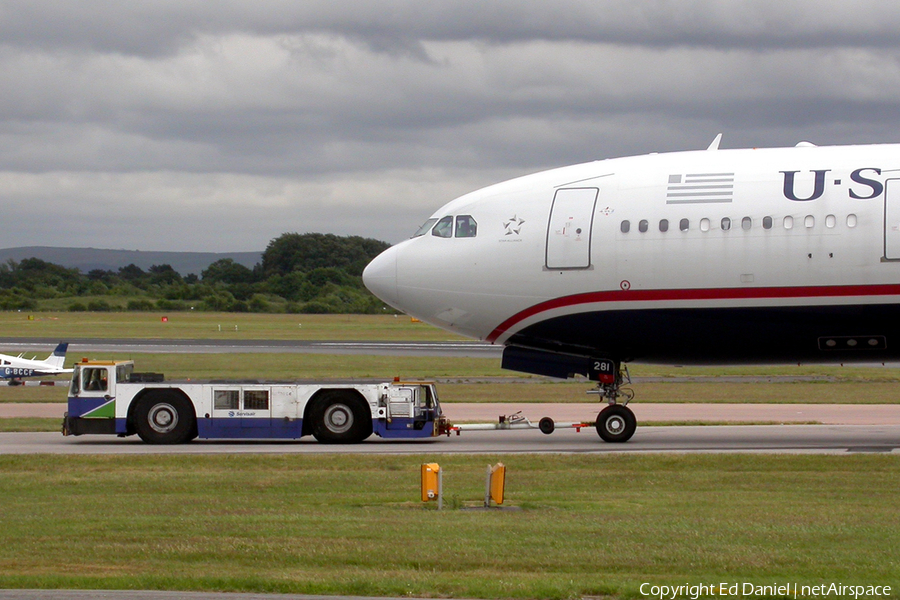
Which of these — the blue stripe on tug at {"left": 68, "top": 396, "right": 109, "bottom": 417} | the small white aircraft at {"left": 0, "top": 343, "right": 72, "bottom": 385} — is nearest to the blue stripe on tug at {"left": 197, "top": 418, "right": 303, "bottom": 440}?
the blue stripe on tug at {"left": 68, "top": 396, "right": 109, "bottom": 417}

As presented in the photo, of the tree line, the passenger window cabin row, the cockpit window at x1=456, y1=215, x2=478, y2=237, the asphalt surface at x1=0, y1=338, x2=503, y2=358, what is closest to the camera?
the passenger window cabin row

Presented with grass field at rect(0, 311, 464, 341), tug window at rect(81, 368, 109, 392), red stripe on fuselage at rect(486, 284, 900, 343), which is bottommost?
tug window at rect(81, 368, 109, 392)

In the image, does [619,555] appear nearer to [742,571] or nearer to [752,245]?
[742,571]

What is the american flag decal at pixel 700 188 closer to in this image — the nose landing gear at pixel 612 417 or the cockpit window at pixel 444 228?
the nose landing gear at pixel 612 417

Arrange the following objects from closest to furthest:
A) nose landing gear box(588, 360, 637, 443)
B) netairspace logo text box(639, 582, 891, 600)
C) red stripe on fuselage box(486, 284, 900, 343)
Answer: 1. netairspace logo text box(639, 582, 891, 600)
2. red stripe on fuselage box(486, 284, 900, 343)
3. nose landing gear box(588, 360, 637, 443)

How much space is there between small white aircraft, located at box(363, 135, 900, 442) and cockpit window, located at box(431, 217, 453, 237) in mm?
34

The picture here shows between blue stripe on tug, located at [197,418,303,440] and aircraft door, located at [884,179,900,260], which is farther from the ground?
aircraft door, located at [884,179,900,260]

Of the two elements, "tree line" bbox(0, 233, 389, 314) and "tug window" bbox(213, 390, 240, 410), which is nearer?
"tug window" bbox(213, 390, 240, 410)

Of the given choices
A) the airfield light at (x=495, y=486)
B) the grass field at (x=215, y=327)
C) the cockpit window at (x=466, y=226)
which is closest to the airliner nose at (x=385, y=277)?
the cockpit window at (x=466, y=226)

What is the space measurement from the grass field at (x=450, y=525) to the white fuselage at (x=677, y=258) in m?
2.93

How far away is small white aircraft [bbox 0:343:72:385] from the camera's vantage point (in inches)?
1873

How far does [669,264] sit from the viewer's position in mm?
22594

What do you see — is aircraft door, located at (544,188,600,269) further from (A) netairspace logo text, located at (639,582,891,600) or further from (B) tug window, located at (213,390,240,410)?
(A) netairspace logo text, located at (639,582,891,600)

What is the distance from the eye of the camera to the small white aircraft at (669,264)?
2184 centimetres
